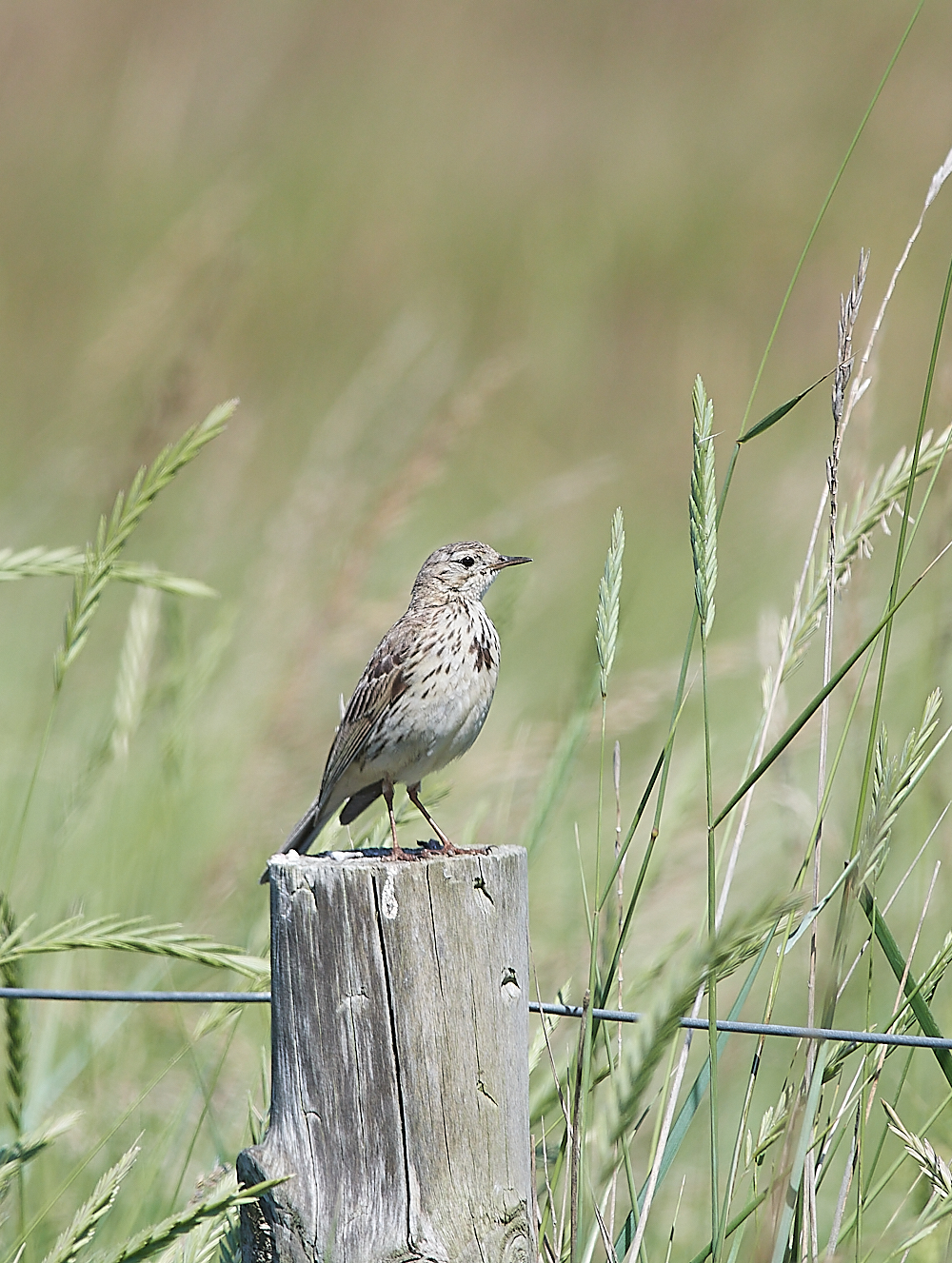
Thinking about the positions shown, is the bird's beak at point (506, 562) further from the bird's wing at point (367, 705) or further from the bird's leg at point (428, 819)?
the bird's leg at point (428, 819)

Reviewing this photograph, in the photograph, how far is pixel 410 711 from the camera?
3961mm

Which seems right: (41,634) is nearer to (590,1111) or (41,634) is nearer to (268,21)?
(590,1111)

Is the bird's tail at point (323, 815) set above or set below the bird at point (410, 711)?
below

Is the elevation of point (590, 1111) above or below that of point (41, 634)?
below

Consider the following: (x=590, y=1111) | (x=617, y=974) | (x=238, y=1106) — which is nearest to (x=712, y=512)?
(x=617, y=974)

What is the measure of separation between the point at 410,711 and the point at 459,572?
678mm

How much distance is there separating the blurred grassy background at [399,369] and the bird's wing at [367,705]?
37 centimetres

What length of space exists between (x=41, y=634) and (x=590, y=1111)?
6.11 metres

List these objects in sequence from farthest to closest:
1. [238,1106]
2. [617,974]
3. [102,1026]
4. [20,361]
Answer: [20,361], [238,1106], [102,1026], [617,974]

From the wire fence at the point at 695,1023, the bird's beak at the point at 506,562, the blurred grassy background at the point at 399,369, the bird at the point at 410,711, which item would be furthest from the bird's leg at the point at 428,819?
the bird's beak at the point at 506,562

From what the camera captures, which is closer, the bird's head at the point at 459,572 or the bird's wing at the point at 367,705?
the bird's wing at the point at 367,705

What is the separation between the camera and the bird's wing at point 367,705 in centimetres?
395

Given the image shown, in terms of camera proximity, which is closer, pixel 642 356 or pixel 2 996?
pixel 2 996

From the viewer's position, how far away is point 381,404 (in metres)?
6.66
